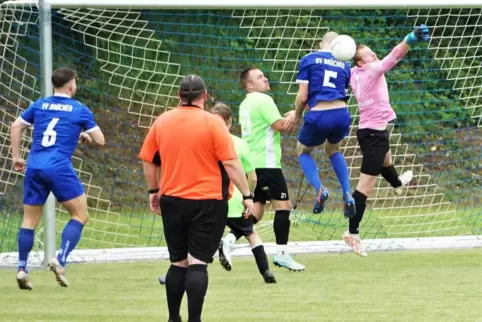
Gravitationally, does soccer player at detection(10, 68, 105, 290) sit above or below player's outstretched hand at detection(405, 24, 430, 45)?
below

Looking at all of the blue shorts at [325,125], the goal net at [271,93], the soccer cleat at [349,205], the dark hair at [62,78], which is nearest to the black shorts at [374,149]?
the soccer cleat at [349,205]

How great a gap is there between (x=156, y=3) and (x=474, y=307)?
5079 mm

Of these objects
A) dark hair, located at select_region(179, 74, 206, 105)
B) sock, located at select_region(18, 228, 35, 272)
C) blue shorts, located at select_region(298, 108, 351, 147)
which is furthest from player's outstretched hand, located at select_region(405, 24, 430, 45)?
sock, located at select_region(18, 228, 35, 272)

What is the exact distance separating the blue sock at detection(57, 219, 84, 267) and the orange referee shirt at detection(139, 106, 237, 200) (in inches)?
110

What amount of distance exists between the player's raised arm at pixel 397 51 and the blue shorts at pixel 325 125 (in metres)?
0.78

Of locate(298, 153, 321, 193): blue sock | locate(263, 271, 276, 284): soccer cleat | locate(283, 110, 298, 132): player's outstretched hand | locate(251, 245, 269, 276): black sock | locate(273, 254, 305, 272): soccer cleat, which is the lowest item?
locate(273, 254, 305, 272): soccer cleat

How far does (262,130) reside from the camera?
11.7m

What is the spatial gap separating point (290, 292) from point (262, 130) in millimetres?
2071

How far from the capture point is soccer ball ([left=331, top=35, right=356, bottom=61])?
1148 centimetres

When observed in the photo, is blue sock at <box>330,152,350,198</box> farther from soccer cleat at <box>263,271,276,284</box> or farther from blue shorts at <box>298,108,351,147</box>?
soccer cleat at <box>263,271,276,284</box>

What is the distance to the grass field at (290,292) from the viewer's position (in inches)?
350

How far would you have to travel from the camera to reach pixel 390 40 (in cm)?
1512

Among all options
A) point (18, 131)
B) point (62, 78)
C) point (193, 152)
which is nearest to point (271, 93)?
point (62, 78)

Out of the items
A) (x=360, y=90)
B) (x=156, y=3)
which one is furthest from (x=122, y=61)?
(x=360, y=90)
